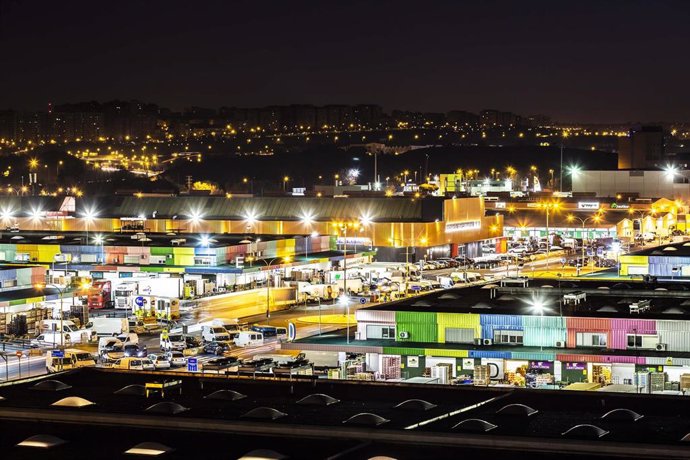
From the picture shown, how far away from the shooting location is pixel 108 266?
35438 mm

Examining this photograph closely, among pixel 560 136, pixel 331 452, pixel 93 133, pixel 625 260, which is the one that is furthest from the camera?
pixel 560 136

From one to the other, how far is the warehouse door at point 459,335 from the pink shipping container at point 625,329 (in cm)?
196

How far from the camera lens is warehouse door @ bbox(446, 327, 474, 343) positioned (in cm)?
2003

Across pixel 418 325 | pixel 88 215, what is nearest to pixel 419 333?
pixel 418 325

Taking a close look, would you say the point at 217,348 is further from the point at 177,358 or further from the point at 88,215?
the point at 88,215

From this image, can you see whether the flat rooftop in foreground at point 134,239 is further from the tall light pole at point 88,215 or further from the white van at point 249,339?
the white van at point 249,339

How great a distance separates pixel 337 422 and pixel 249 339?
12666mm

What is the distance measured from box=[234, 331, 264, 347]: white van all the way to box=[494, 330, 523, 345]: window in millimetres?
6693

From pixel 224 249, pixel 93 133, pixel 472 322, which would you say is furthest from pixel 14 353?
pixel 93 133

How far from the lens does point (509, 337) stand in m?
19.8

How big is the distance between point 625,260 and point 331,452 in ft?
69.1

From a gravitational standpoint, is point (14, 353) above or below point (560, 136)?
below

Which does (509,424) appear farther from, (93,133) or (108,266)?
(93,133)

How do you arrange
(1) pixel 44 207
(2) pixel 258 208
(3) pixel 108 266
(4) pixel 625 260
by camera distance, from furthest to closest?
1. (1) pixel 44 207
2. (2) pixel 258 208
3. (3) pixel 108 266
4. (4) pixel 625 260
